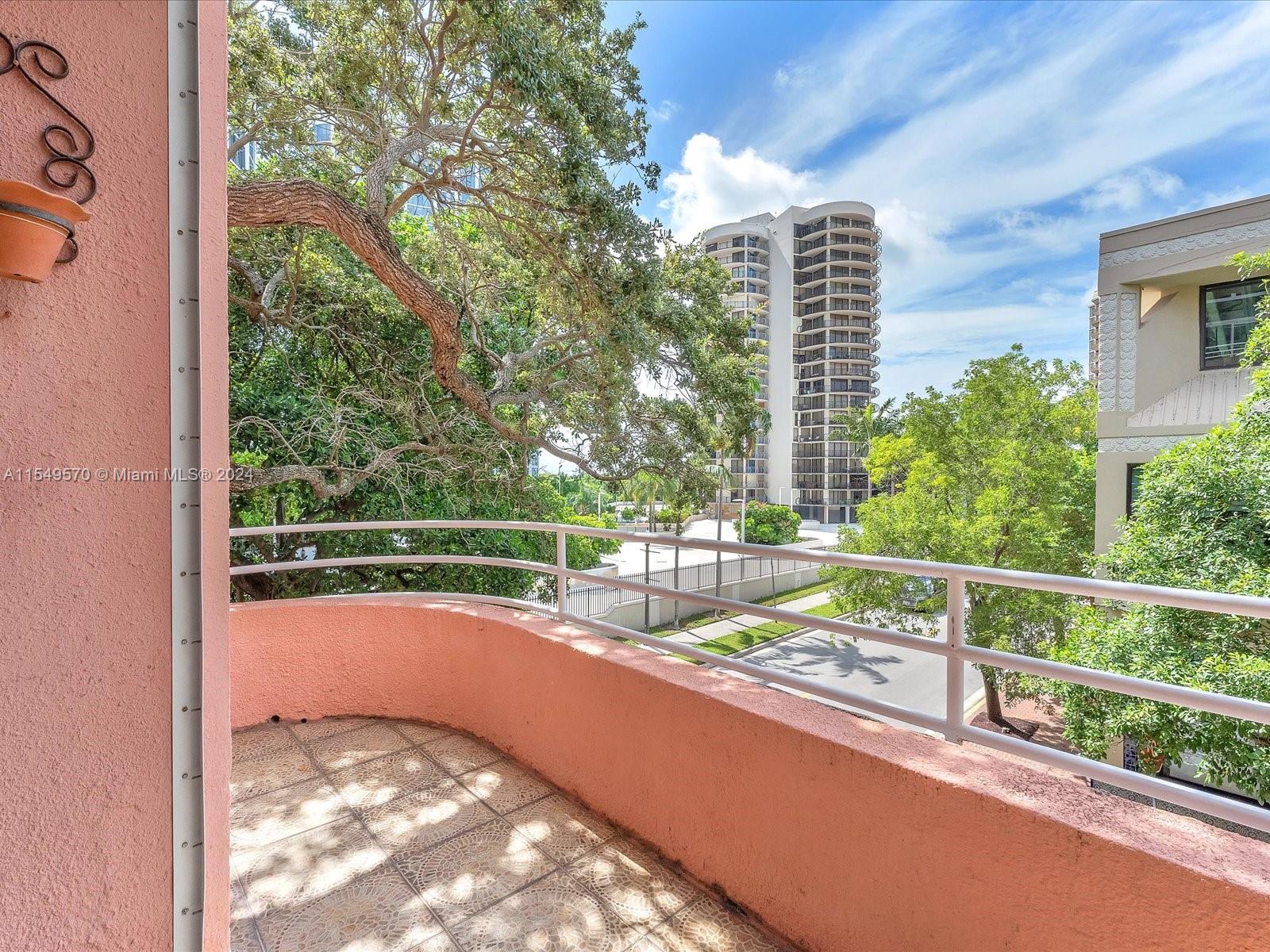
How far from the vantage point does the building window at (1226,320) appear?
7.16 m

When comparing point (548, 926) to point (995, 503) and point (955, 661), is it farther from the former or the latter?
point (995, 503)

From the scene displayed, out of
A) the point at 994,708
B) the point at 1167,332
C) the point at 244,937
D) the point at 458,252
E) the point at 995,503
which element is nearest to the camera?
the point at 244,937

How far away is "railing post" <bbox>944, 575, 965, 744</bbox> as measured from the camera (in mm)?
1426

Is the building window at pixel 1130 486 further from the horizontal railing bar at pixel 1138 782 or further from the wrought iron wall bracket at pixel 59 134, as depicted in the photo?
the wrought iron wall bracket at pixel 59 134

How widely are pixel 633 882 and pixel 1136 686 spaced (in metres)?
1.59

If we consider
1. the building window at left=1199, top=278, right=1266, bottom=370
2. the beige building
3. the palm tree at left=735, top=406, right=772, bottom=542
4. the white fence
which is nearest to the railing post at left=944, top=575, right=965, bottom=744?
the palm tree at left=735, top=406, right=772, bottom=542

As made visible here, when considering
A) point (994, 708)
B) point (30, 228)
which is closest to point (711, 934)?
point (30, 228)

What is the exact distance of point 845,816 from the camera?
148cm

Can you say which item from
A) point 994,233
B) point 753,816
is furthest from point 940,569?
point 994,233

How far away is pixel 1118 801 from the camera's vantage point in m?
1.26

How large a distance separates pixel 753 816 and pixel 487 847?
1.05m

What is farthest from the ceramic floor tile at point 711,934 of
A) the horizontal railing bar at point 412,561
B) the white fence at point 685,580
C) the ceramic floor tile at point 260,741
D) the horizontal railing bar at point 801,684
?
the white fence at point 685,580

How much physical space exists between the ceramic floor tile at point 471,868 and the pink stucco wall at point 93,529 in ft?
3.32

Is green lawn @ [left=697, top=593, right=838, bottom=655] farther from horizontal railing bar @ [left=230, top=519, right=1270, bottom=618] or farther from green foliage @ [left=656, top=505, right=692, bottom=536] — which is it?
horizontal railing bar @ [left=230, top=519, right=1270, bottom=618]
